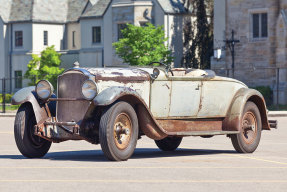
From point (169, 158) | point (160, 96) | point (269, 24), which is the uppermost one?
point (269, 24)

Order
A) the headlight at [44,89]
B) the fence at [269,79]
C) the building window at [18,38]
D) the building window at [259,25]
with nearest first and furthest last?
the headlight at [44,89]
the fence at [269,79]
the building window at [259,25]
the building window at [18,38]

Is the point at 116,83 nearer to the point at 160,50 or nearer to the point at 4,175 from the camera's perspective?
the point at 4,175

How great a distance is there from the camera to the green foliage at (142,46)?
50594 millimetres

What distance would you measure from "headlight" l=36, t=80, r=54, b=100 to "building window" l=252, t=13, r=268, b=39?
37.5 meters

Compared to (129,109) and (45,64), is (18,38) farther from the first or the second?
(129,109)

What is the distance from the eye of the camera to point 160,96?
13414mm

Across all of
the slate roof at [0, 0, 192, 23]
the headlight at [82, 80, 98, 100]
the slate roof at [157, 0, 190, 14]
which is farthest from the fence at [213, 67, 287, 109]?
the headlight at [82, 80, 98, 100]

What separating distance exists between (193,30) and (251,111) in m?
44.3

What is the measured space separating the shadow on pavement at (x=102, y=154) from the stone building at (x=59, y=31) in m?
45.1

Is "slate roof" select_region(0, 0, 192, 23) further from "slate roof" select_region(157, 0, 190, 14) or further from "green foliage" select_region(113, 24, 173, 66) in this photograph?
"green foliage" select_region(113, 24, 173, 66)

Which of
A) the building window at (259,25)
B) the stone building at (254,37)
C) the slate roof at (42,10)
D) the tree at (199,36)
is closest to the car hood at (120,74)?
the stone building at (254,37)

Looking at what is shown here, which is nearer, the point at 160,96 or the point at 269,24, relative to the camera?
the point at 160,96

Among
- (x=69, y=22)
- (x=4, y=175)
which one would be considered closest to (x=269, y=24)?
(x=69, y=22)

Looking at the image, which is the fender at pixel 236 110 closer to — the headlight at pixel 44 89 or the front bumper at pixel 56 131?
the front bumper at pixel 56 131
